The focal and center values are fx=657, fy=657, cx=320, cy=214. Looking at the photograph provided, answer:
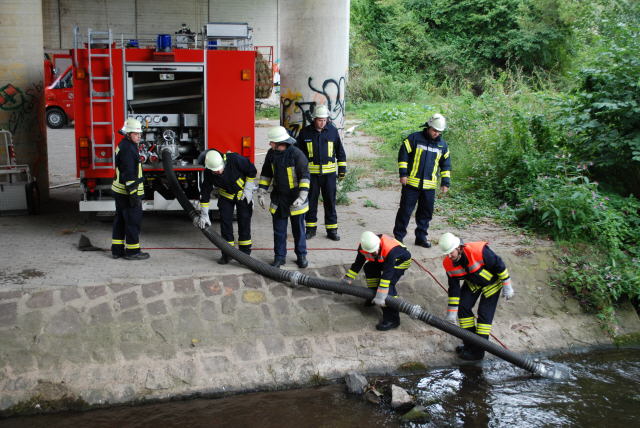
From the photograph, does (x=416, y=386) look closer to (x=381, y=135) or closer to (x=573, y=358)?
(x=573, y=358)

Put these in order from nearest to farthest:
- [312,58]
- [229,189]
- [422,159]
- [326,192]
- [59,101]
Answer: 1. [229,189]
2. [422,159]
3. [326,192]
4. [312,58]
5. [59,101]

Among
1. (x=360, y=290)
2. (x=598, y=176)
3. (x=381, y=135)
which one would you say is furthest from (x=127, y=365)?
(x=381, y=135)

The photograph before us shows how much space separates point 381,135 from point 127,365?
13210 mm

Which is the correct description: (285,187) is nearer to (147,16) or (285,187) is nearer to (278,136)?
(278,136)

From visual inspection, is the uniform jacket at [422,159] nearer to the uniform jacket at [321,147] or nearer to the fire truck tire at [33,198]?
the uniform jacket at [321,147]

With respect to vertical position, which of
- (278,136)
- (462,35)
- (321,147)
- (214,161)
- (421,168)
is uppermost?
(462,35)

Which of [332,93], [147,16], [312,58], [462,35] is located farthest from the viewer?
[462,35]

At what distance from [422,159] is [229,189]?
103 inches

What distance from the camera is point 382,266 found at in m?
7.62

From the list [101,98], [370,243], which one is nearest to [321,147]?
[370,243]

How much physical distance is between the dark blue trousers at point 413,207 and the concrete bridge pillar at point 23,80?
6255 millimetres

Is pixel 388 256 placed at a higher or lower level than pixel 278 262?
higher

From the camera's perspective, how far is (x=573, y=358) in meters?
8.12

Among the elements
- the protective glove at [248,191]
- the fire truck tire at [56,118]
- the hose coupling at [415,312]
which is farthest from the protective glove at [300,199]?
the fire truck tire at [56,118]
